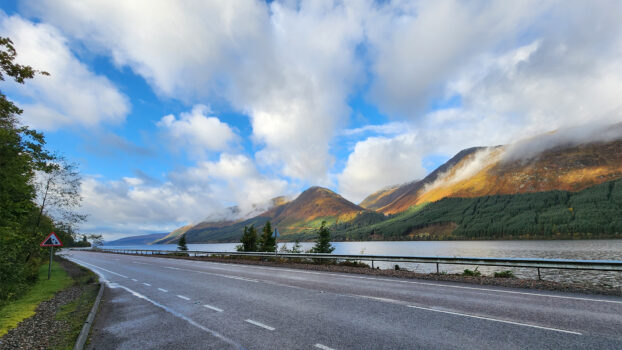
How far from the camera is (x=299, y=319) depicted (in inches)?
267

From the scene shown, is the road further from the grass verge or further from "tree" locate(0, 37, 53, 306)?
"tree" locate(0, 37, 53, 306)

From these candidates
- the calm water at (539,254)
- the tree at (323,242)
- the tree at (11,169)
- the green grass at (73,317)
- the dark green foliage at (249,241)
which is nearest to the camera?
the green grass at (73,317)

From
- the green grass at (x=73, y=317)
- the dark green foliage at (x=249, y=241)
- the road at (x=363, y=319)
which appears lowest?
the green grass at (x=73, y=317)

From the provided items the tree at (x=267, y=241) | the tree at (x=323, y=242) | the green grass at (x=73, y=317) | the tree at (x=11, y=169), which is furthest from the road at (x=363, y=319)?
the tree at (x=267, y=241)

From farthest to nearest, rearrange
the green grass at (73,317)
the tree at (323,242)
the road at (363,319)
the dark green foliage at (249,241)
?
the dark green foliage at (249,241) → the tree at (323,242) → the green grass at (73,317) → the road at (363,319)

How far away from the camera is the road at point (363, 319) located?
207 inches

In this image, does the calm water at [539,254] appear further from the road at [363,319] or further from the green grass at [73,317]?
the green grass at [73,317]

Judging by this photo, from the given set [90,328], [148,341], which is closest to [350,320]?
[148,341]

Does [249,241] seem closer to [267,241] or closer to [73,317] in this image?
[267,241]

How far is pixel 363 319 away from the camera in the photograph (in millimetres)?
6668

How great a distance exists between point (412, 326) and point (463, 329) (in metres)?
0.97

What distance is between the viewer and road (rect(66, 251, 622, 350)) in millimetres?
5254

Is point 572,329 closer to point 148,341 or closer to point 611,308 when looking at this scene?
point 611,308

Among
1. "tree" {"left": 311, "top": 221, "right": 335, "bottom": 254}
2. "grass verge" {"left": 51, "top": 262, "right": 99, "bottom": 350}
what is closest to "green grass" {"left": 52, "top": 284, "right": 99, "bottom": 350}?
"grass verge" {"left": 51, "top": 262, "right": 99, "bottom": 350}
